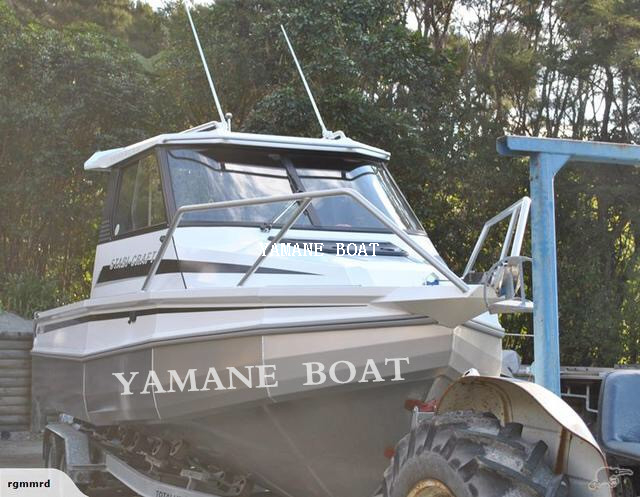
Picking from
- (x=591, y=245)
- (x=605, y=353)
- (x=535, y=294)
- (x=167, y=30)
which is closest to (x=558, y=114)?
(x=591, y=245)

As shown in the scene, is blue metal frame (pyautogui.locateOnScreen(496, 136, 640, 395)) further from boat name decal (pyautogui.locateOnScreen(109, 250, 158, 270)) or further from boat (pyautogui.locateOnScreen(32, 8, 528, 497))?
boat name decal (pyautogui.locateOnScreen(109, 250, 158, 270))

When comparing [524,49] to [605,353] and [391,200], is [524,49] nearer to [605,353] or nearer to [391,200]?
[605,353]

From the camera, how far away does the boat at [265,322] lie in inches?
176

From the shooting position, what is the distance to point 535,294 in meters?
3.66

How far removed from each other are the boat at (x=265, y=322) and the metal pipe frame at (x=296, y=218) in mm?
10

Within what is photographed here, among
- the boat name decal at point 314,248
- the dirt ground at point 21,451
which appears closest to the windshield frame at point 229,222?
the boat name decal at point 314,248

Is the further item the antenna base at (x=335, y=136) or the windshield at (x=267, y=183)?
the antenna base at (x=335, y=136)

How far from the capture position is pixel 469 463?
317cm

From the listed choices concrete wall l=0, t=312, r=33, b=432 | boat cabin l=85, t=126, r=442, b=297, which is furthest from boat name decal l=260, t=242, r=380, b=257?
concrete wall l=0, t=312, r=33, b=432

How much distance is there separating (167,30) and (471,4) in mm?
6226

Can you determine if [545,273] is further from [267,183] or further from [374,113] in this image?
[374,113]

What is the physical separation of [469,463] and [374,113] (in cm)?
1230

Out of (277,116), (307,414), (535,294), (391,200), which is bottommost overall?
(307,414)

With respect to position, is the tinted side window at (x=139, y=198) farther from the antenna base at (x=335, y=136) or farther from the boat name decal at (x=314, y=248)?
the antenna base at (x=335, y=136)
